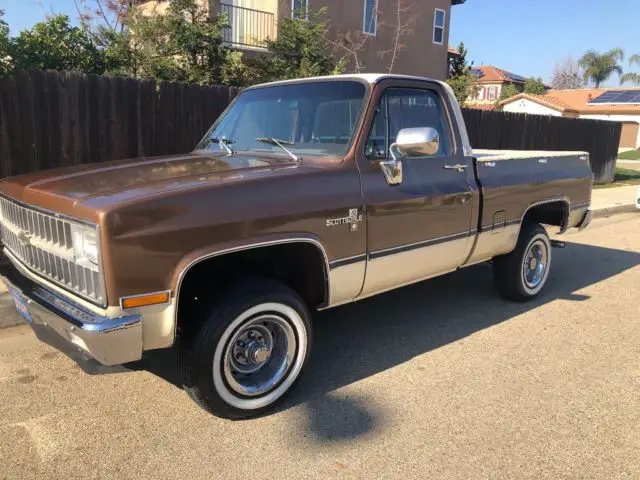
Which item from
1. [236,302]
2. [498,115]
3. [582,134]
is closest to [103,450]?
[236,302]

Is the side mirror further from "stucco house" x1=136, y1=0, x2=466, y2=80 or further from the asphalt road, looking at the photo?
"stucco house" x1=136, y1=0, x2=466, y2=80

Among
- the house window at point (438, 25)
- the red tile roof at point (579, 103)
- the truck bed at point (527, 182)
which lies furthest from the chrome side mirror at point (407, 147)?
the red tile roof at point (579, 103)

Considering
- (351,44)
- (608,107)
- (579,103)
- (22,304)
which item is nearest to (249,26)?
(351,44)

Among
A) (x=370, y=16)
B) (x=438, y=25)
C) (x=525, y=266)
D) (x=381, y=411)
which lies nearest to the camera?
(x=381, y=411)

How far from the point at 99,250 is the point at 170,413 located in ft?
4.12

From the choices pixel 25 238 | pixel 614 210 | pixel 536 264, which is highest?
pixel 25 238

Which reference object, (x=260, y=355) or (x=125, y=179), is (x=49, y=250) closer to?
(x=125, y=179)

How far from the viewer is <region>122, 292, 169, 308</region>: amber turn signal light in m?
2.71

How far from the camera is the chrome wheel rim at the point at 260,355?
129 inches

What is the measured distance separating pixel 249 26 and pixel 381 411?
52.1 ft

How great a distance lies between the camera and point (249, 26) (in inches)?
674

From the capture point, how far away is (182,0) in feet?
38.6

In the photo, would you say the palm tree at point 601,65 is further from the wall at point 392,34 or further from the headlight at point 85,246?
the headlight at point 85,246

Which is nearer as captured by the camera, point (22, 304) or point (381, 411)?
point (22, 304)
